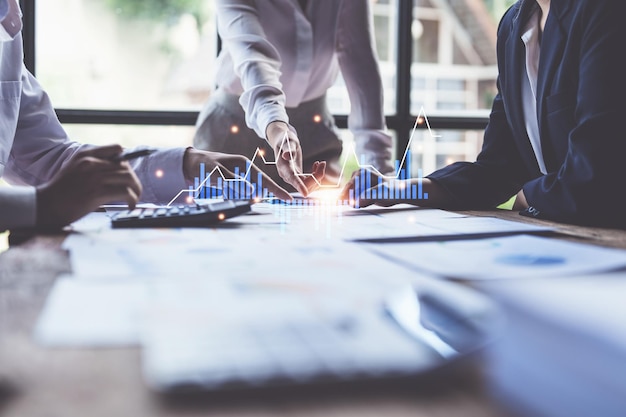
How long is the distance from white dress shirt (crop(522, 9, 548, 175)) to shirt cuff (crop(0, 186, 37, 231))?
3.41 feet

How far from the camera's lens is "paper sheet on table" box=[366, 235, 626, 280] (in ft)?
1.91

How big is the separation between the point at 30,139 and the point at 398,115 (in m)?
1.97

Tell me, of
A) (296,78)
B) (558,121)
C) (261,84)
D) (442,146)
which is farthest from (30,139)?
(442,146)

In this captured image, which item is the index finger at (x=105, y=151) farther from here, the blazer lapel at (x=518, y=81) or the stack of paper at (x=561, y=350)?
the blazer lapel at (x=518, y=81)

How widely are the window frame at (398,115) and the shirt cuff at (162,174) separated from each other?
1506 mm

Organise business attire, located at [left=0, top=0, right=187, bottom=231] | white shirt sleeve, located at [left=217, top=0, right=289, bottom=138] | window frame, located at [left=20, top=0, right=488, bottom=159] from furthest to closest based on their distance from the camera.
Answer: window frame, located at [left=20, top=0, right=488, bottom=159], white shirt sleeve, located at [left=217, top=0, right=289, bottom=138], business attire, located at [left=0, top=0, right=187, bottom=231]

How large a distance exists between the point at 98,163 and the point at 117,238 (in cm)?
18

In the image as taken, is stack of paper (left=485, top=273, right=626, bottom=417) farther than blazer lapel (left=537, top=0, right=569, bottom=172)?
No

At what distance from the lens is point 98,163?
914mm

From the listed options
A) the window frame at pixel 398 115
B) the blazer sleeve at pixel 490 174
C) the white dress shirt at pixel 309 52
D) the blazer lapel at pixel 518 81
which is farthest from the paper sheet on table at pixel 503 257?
the window frame at pixel 398 115

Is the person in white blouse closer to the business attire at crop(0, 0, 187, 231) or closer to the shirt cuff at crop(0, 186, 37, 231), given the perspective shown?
the business attire at crop(0, 0, 187, 231)

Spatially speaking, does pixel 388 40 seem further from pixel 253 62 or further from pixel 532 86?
pixel 532 86

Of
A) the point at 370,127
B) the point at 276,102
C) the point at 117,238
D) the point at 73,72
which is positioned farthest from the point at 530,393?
the point at 73,72

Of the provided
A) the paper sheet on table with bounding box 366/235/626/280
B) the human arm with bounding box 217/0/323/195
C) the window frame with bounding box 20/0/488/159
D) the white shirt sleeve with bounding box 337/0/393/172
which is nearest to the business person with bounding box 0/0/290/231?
the human arm with bounding box 217/0/323/195
